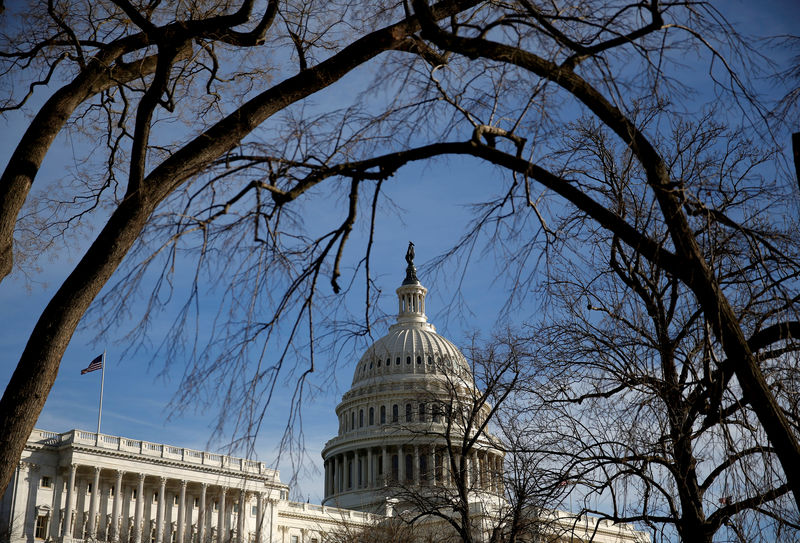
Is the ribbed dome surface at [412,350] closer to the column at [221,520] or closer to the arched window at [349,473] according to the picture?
the arched window at [349,473]

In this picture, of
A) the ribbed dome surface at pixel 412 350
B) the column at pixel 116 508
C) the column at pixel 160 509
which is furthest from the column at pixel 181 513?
the ribbed dome surface at pixel 412 350

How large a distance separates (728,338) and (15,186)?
5826mm

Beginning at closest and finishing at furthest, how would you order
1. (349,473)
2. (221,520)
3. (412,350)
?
(221,520)
(349,473)
(412,350)

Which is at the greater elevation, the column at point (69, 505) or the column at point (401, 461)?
the column at point (401, 461)

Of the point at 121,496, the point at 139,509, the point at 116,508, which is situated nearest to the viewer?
the point at 116,508

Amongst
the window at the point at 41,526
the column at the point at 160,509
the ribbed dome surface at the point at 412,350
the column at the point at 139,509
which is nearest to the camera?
the window at the point at 41,526

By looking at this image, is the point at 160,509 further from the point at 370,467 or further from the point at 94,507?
the point at 370,467

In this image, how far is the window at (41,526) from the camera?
75875mm

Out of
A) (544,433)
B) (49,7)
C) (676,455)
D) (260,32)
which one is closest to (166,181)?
(260,32)

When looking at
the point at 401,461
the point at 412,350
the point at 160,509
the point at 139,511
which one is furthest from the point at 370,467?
the point at 139,511

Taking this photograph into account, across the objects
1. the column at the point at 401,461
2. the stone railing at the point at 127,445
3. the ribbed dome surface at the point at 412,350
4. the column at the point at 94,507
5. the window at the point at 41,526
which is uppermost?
the ribbed dome surface at the point at 412,350

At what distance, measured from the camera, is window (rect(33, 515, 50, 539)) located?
7588 cm

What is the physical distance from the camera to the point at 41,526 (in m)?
76.6

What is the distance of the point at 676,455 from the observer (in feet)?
35.0
